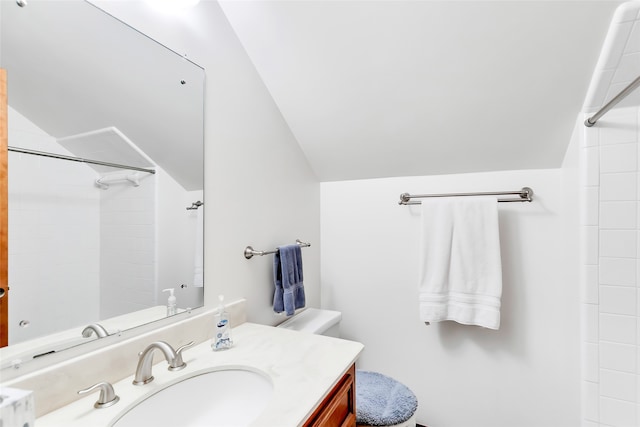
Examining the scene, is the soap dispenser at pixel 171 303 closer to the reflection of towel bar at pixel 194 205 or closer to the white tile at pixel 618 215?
the reflection of towel bar at pixel 194 205

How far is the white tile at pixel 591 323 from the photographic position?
1.27 m

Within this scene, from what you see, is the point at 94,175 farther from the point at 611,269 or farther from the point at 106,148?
the point at 611,269

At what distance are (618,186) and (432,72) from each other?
0.88 m

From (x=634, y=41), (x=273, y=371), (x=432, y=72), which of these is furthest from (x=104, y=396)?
(x=634, y=41)

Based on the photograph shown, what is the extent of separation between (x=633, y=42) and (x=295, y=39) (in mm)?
1213

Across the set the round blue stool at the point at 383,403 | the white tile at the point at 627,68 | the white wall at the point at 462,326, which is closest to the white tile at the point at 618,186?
the white wall at the point at 462,326

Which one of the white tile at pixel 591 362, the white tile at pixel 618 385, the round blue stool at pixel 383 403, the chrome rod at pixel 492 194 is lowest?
the round blue stool at pixel 383 403

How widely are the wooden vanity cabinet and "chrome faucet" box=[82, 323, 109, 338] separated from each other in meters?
0.61

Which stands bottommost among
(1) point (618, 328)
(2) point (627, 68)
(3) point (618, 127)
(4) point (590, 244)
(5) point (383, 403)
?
(5) point (383, 403)

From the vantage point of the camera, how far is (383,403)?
53.1 inches

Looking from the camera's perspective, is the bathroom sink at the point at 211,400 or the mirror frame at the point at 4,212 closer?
the mirror frame at the point at 4,212

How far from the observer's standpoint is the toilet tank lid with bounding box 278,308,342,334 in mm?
1600

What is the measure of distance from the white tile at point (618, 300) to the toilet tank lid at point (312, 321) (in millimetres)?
1215

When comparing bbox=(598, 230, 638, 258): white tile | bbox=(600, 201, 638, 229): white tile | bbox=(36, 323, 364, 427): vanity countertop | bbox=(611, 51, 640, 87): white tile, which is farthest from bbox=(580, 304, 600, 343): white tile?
bbox=(36, 323, 364, 427): vanity countertop
